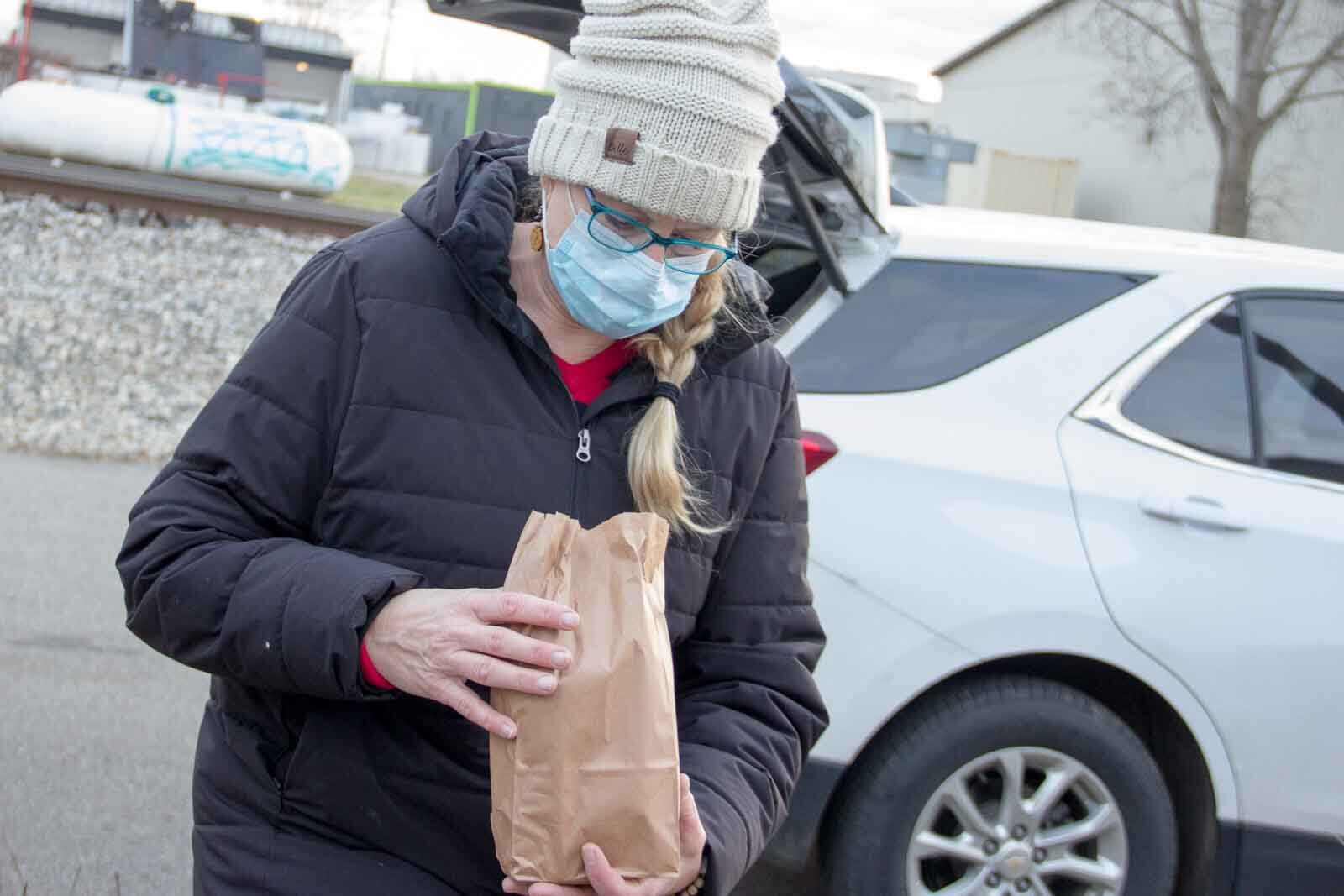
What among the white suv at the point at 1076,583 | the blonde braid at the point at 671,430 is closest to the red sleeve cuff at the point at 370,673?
the blonde braid at the point at 671,430

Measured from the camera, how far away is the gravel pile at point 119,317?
8.62 metres

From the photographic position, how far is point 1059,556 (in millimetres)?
3432

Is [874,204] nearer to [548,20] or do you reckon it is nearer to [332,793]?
[548,20]

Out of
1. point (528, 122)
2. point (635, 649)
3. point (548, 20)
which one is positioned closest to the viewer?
point (635, 649)

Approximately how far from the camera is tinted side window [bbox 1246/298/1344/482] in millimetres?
3633

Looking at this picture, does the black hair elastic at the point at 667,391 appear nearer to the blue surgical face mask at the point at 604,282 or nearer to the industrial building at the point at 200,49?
the blue surgical face mask at the point at 604,282

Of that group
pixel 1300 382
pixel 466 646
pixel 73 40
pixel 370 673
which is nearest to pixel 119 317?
pixel 1300 382

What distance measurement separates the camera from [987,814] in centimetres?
355

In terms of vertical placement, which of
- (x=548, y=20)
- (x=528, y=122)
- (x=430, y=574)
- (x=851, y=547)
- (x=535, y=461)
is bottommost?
(x=528, y=122)

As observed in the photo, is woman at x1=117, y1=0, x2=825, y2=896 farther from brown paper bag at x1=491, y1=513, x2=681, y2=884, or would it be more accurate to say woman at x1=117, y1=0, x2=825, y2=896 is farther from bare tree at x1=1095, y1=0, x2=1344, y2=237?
bare tree at x1=1095, y1=0, x2=1344, y2=237

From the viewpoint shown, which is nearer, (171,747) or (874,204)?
(874,204)

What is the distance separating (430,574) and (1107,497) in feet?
7.07

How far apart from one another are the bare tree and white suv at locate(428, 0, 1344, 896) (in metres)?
17.1

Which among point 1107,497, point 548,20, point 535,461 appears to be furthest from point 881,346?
point 535,461
